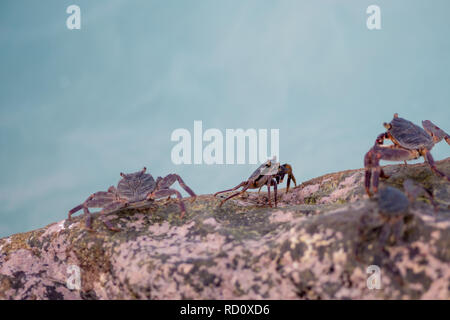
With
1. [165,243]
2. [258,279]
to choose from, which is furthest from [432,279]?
[165,243]

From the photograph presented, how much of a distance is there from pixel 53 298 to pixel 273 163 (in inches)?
155

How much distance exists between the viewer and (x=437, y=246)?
2918 mm

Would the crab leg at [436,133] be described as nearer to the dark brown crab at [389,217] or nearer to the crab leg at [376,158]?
the crab leg at [376,158]

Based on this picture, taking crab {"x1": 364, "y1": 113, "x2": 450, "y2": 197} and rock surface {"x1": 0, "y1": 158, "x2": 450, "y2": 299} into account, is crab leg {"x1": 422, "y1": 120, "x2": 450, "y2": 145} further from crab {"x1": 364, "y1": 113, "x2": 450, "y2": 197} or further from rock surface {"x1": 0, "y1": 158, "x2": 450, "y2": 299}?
crab {"x1": 364, "y1": 113, "x2": 450, "y2": 197}

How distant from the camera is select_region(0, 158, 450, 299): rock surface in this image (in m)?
2.99

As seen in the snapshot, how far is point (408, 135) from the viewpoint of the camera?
5133 millimetres

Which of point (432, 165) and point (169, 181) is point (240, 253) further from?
point (432, 165)

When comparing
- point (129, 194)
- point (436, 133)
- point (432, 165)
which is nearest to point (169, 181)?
point (129, 194)

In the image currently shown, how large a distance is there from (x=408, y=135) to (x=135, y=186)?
388cm

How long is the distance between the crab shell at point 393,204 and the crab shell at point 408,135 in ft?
7.69

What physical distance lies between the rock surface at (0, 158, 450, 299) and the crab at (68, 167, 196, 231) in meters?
0.17

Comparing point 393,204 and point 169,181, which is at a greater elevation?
point 393,204

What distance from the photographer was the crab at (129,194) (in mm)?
5203

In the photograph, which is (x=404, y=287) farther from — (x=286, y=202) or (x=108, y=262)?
(x=286, y=202)
